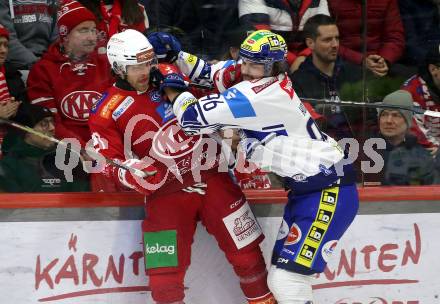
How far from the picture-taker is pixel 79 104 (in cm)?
415

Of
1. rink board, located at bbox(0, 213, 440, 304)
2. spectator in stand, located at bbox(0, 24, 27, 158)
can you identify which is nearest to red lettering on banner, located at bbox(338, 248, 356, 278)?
rink board, located at bbox(0, 213, 440, 304)

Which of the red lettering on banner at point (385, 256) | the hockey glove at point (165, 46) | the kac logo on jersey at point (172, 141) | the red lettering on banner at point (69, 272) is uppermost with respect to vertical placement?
the hockey glove at point (165, 46)

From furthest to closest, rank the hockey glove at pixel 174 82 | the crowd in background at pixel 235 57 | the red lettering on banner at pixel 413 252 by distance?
the red lettering on banner at pixel 413 252
the crowd in background at pixel 235 57
the hockey glove at pixel 174 82

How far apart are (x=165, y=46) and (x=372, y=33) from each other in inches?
41.0

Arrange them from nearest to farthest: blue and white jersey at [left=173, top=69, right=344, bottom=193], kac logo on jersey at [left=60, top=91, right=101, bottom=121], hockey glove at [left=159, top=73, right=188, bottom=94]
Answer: blue and white jersey at [left=173, top=69, right=344, bottom=193]
hockey glove at [left=159, top=73, right=188, bottom=94]
kac logo on jersey at [left=60, top=91, right=101, bottom=121]

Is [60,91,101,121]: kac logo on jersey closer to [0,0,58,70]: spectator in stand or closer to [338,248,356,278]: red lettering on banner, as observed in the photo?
[0,0,58,70]: spectator in stand

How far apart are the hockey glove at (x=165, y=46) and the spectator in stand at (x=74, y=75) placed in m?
0.30

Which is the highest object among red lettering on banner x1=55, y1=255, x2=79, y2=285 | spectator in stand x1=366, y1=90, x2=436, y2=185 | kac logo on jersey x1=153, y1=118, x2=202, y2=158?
kac logo on jersey x1=153, y1=118, x2=202, y2=158

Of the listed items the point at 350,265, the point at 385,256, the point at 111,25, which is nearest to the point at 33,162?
the point at 111,25

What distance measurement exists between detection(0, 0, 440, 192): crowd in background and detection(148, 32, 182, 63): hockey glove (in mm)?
206

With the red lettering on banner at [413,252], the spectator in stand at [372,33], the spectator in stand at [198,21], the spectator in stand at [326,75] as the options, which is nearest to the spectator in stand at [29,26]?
the spectator in stand at [198,21]

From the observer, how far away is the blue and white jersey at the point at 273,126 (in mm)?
3645

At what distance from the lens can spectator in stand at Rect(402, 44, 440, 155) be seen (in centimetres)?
434

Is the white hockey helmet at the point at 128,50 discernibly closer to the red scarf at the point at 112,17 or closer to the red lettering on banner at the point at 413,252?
the red scarf at the point at 112,17
